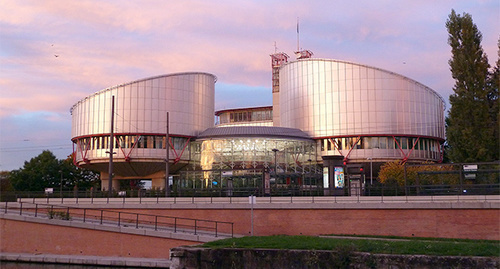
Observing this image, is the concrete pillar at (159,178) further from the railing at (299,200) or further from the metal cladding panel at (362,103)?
the railing at (299,200)

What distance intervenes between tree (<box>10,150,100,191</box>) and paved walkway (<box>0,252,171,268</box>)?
161 feet

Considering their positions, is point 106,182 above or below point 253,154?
below

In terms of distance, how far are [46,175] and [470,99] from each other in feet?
220

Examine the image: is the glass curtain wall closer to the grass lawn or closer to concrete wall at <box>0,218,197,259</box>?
concrete wall at <box>0,218,197,259</box>

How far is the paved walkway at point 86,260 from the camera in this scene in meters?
29.1

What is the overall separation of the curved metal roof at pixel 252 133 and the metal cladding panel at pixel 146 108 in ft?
8.59

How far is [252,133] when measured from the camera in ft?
235

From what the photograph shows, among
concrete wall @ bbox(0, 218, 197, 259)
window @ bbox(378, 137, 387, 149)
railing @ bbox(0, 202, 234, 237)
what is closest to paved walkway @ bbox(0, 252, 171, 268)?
concrete wall @ bbox(0, 218, 197, 259)

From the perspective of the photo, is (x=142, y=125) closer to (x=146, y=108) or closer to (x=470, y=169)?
(x=146, y=108)

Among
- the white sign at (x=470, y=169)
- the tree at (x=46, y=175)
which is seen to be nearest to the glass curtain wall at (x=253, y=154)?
the tree at (x=46, y=175)

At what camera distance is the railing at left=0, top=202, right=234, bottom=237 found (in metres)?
33.5

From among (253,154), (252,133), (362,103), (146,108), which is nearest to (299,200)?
(253,154)

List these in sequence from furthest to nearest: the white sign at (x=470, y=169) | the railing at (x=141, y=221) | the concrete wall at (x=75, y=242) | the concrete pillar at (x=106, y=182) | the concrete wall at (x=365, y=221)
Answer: the concrete pillar at (x=106, y=182) → the white sign at (x=470, y=169) → the railing at (x=141, y=221) → the concrete wall at (x=75, y=242) → the concrete wall at (x=365, y=221)

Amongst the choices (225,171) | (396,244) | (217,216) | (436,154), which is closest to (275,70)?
(436,154)
